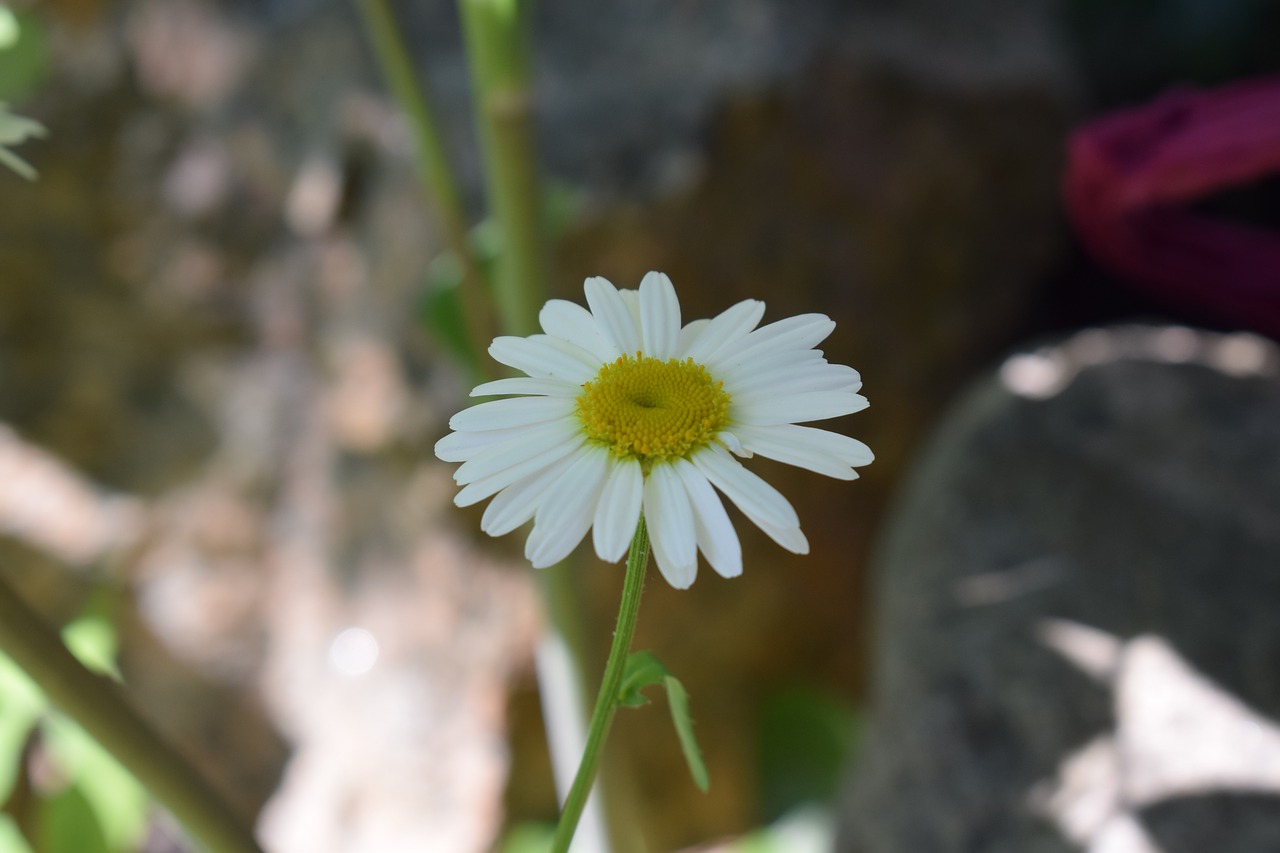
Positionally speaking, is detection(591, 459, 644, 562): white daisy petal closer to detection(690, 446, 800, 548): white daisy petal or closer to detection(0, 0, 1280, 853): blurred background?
detection(690, 446, 800, 548): white daisy petal

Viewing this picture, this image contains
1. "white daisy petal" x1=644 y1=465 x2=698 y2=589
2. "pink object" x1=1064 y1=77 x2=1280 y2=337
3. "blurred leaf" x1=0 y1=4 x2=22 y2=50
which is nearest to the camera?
"white daisy petal" x1=644 y1=465 x2=698 y2=589

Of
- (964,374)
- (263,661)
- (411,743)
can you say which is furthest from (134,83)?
(964,374)

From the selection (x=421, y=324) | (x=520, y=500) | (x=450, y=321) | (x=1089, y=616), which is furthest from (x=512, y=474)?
(x=421, y=324)

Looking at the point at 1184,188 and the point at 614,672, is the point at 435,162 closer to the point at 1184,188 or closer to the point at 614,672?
the point at 614,672

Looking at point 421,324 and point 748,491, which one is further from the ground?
point 748,491

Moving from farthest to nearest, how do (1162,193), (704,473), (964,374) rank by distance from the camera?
(964,374) → (1162,193) → (704,473)

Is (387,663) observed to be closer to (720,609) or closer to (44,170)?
(720,609)

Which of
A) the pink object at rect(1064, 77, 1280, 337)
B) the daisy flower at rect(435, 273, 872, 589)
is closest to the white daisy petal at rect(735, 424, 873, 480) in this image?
the daisy flower at rect(435, 273, 872, 589)
